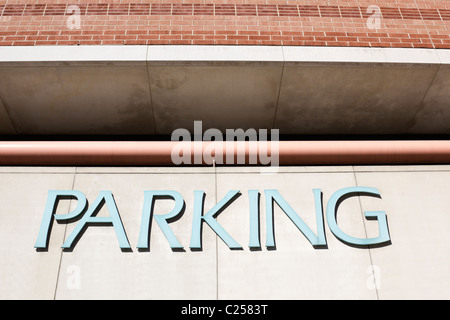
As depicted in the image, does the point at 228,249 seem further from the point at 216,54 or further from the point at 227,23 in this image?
the point at 227,23

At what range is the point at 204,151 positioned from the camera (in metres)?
5.91

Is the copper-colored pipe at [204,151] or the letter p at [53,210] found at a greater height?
the copper-colored pipe at [204,151]

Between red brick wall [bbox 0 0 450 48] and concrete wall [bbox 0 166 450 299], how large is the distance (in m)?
1.95

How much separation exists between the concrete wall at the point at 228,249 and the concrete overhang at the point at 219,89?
86 centimetres

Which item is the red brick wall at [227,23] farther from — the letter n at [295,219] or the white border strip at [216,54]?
the letter n at [295,219]

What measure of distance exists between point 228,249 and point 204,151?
140 cm

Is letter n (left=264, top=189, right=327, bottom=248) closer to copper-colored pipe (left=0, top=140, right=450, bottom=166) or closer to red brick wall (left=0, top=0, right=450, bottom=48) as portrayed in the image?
copper-colored pipe (left=0, top=140, right=450, bottom=166)

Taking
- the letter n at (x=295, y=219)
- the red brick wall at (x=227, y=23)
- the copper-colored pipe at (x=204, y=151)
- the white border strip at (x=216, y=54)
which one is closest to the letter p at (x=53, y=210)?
the copper-colored pipe at (x=204, y=151)

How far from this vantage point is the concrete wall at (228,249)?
5211 mm

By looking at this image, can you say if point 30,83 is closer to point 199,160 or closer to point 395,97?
point 199,160

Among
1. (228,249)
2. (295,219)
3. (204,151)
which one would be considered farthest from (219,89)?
(228,249)

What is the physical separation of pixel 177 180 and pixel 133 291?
1.64 m

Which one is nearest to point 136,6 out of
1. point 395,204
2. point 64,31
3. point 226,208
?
point 64,31
